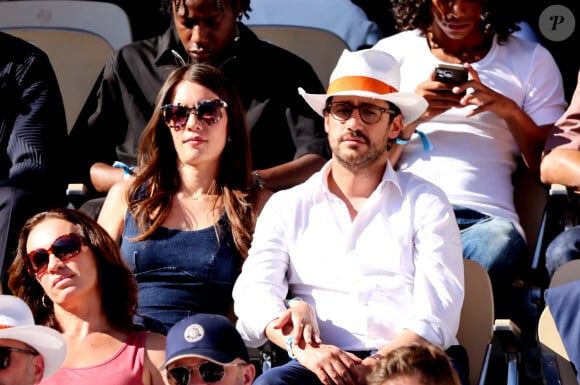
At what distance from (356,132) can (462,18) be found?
114 centimetres

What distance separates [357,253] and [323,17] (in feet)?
7.71

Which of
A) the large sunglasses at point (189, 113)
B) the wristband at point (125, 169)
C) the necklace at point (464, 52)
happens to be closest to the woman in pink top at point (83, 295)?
the large sunglasses at point (189, 113)

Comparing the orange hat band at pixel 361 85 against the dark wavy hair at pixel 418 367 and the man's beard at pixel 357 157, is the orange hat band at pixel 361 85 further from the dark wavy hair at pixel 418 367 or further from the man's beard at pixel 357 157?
the dark wavy hair at pixel 418 367

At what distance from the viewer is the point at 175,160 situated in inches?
211

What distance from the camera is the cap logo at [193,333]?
399 centimetres

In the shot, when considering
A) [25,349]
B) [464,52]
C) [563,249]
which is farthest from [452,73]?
[25,349]

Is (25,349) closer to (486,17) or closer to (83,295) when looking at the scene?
(83,295)

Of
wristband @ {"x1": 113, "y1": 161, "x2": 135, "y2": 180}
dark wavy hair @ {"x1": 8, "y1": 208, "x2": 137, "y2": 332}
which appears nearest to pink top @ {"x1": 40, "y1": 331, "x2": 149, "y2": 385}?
dark wavy hair @ {"x1": 8, "y1": 208, "x2": 137, "y2": 332}

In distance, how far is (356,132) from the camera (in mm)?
4809

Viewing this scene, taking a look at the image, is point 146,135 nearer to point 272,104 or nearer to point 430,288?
point 272,104

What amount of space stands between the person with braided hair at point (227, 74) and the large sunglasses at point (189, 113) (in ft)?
1.92

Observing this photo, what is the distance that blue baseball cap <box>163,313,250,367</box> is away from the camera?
13.0ft

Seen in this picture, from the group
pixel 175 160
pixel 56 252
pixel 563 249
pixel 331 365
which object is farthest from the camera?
pixel 175 160

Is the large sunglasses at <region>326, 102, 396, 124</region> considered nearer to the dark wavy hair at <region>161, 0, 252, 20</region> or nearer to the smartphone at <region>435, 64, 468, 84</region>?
the smartphone at <region>435, 64, 468, 84</region>
